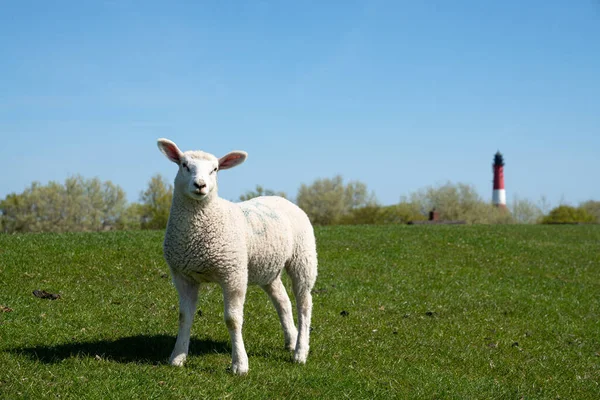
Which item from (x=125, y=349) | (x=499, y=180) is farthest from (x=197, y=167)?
(x=499, y=180)

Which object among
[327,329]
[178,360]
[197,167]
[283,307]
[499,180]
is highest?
[499,180]

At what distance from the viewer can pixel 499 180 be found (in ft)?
317

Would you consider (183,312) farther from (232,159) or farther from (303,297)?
(232,159)

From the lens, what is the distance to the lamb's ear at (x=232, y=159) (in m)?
7.96

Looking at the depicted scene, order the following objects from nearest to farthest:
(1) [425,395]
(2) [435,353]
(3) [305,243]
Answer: (1) [425,395] → (3) [305,243] → (2) [435,353]

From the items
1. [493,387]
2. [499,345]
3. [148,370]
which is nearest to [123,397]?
[148,370]

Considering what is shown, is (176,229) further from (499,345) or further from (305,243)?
(499,345)

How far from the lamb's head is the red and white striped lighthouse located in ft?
294

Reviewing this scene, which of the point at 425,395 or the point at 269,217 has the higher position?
the point at 269,217

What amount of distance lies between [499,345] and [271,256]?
5.82 meters

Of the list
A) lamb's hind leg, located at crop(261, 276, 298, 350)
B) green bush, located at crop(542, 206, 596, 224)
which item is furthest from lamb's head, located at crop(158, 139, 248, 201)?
green bush, located at crop(542, 206, 596, 224)

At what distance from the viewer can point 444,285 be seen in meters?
16.7

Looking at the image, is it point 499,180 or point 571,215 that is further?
point 499,180

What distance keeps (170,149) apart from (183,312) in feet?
6.91
